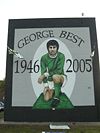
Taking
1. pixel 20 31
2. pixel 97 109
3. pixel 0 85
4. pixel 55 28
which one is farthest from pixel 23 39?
pixel 0 85

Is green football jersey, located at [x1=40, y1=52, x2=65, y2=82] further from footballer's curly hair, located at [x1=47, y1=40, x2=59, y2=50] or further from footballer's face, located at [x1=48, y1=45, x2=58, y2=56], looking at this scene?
footballer's curly hair, located at [x1=47, y1=40, x2=59, y2=50]

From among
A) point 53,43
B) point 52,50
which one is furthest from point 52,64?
point 53,43

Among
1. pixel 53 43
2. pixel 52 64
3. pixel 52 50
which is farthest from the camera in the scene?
pixel 53 43

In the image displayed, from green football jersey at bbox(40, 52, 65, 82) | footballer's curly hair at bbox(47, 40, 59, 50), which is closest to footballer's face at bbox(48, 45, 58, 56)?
footballer's curly hair at bbox(47, 40, 59, 50)

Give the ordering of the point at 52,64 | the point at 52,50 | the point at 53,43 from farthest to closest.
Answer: the point at 53,43
the point at 52,50
the point at 52,64

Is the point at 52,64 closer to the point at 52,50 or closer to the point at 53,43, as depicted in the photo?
the point at 52,50

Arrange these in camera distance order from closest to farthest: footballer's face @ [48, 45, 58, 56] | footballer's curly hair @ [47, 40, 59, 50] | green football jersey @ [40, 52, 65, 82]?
green football jersey @ [40, 52, 65, 82] < footballer's face @ [48, 45, 58, 56] < footballer's curly hair @ [47, 40, 59, 50]

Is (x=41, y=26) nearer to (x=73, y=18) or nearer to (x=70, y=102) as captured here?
(x=73, y=18)

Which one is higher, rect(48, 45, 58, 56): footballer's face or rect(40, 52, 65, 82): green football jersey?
rect(48, 45, 58, 56): footballer's face

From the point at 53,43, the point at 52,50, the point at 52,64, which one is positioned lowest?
the point at 52,64

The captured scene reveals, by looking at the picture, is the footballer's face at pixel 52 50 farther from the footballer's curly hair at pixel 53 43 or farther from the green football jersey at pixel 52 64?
the green football jersey at pixel 52 64

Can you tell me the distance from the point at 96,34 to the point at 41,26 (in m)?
4.46

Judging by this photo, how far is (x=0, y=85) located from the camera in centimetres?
6159

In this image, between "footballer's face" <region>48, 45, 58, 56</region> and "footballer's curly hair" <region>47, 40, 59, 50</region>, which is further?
"footballer's curly hair" <region>47, 40, 59, 50</region>
